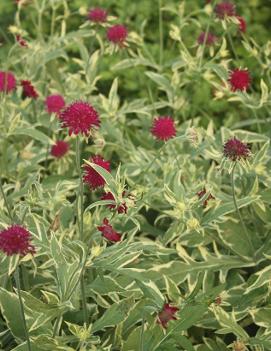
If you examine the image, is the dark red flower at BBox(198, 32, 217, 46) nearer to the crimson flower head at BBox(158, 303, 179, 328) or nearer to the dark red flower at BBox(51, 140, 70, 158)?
the dark red flower at BBox(51, 140, 70, 158)

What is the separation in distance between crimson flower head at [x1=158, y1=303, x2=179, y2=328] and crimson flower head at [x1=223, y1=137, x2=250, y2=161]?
1.14 ft

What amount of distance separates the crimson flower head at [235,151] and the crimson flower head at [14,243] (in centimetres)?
49

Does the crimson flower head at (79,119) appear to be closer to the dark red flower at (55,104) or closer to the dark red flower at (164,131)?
the dark red flower at (164,131)

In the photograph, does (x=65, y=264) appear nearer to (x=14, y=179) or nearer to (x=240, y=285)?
(x=240, y=285)

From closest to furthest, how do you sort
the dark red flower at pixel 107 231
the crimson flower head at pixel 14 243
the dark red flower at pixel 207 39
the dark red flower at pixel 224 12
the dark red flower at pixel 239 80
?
the crimson flower head at pixel 14 243, the dark red flower at pixel 107 231, the dark red flower at pixel 239 80, the dark red flower at pixel 224 12, the dark red flower at pixel 207 39

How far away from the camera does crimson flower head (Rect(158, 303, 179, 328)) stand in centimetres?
156

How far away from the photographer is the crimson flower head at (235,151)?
1.59m

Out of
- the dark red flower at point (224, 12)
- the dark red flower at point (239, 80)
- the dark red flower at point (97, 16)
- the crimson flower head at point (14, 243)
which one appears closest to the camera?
the crimson flower head at point (14, 243)

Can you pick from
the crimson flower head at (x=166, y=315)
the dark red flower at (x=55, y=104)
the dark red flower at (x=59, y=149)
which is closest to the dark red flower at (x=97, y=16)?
the dark red flower at (x=55, y=104)

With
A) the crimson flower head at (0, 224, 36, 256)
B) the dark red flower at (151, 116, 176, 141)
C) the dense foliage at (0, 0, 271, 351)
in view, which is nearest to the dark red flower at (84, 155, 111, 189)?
the dense foliage at (0, 0, 271, 351)

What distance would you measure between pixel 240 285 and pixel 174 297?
0.88 feet

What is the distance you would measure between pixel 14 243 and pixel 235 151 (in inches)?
20.8

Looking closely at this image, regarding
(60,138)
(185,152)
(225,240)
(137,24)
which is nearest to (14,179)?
(60,138)

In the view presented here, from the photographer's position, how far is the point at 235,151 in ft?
5.23
